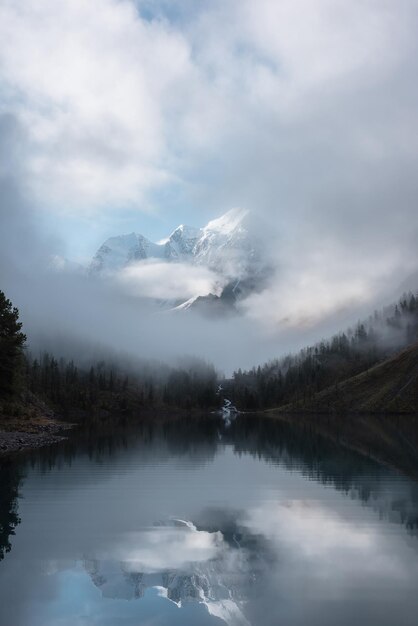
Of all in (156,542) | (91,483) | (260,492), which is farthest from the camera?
(91,483)

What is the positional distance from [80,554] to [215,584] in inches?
326

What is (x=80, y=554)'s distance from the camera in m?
28.2

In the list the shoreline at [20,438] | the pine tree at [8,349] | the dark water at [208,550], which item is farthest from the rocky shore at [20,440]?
the dark water at [208,550]

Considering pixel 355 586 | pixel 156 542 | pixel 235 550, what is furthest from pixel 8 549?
pixel 355 586

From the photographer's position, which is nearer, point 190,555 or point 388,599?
point 388,599

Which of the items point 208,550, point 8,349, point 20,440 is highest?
point 8,349

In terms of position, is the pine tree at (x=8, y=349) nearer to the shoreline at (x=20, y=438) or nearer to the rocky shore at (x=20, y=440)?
the shoreline at (x=20, y=438)

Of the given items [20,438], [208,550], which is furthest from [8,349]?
[208,550]

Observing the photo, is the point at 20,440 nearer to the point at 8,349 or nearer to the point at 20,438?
the point at 20,438

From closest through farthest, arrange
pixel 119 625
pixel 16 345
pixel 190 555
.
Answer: pixel 119 625, pixel 190 555, pixel 16 345

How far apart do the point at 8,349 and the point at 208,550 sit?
87.0 m

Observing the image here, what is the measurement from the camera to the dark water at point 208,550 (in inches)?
810

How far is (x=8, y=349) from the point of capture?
107 m

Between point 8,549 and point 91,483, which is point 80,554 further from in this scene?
point 91,483
